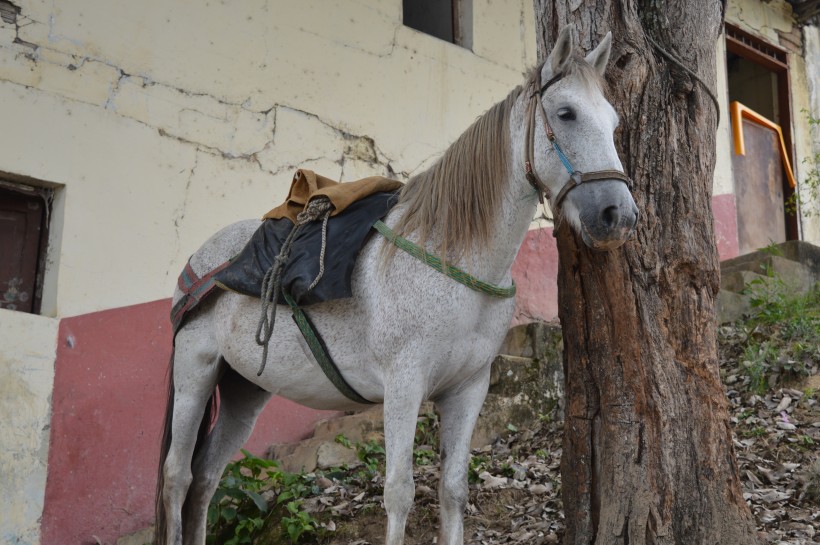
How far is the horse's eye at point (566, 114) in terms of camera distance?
337cm

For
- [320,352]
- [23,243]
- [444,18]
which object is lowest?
[320,352]

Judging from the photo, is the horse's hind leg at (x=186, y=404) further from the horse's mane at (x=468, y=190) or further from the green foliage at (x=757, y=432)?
the green foliage at (x=757, y=432)

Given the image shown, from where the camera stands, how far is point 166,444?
457cm

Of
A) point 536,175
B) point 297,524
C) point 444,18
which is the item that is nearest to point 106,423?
point 297,524

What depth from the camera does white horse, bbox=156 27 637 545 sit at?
10.9ft

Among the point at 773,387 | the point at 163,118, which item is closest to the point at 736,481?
the point at 773,387

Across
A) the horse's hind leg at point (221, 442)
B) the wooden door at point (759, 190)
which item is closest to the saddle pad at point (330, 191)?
the horse's hind leg at point (221, 442)

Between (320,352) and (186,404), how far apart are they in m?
0.96

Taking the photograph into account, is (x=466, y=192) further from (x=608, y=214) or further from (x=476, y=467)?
(x=476, y=467)

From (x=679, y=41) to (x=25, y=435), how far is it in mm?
4164

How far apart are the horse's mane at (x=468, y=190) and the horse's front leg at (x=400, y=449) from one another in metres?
0.52

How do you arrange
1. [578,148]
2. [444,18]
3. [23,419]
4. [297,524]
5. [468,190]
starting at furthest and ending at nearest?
[444,18] → [23,419] → [297,524] → [468,190] → [578,148]

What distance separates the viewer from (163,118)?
20.6 ft

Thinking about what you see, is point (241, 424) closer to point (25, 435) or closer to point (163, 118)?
Answer: point (25, 435)
